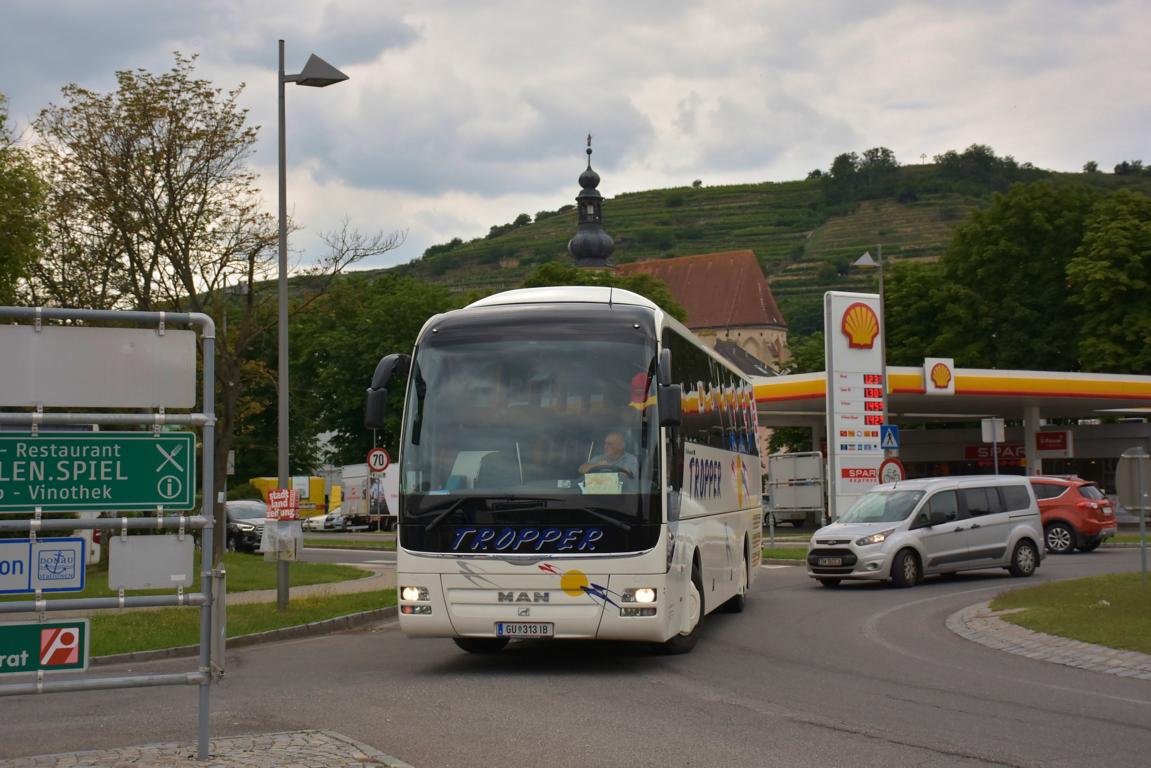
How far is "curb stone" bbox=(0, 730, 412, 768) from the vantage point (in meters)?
7.90

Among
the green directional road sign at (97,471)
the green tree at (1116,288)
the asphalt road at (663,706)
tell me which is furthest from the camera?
the green tree at (1116,288)

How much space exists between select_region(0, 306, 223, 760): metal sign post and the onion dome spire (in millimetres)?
110212

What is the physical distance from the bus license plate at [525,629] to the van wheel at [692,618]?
1.71m

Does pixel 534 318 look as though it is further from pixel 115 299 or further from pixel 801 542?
pixel 801 542

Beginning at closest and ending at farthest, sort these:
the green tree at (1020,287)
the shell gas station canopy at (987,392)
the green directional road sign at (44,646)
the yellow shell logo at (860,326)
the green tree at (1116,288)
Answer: the green directional road sign at (44,646), the yellow shell logo at (860,326), the shell gas station canopy at (987,392), the green tree at (1116,288), the green tree at (1020,287)

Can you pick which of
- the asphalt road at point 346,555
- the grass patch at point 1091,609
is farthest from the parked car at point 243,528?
the grass patch at point 1091,609

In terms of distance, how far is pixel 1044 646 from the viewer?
14.4 metres

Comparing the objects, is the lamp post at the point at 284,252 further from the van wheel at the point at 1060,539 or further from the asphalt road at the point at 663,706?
the van wheel at the point at 1060,539

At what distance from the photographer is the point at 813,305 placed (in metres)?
169

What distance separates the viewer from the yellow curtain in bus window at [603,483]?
41.3ft

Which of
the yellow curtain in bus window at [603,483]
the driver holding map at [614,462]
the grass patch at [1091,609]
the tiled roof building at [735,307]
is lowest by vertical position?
the grass patch at [1091,609]

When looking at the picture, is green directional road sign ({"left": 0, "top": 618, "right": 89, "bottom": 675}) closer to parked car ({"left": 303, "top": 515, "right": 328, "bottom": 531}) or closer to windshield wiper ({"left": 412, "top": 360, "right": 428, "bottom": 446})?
windshield wiper ({"left": 412, "top": 360, "right": 428, "bottom": 446})

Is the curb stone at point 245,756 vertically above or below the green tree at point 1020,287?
below

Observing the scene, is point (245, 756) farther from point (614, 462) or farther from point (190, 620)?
point (190, 620)
